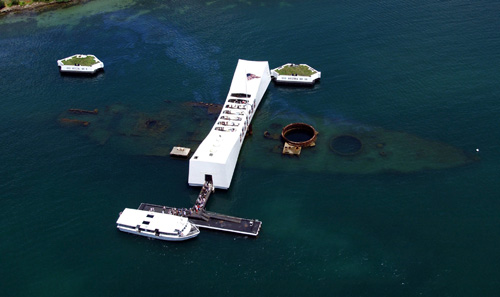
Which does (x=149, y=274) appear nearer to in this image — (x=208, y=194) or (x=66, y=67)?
(x=208, y=194)

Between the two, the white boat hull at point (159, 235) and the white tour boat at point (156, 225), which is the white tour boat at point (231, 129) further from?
the white boat hull at point (159, 235)

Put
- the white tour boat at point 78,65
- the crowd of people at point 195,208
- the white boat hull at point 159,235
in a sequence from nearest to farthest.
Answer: the white boat hull at point 159,235
the crowd of people at point 195,208
the white tour boat at point 78,65

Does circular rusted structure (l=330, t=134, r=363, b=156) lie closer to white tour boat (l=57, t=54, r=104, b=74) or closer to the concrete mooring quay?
the concrete mooring quay

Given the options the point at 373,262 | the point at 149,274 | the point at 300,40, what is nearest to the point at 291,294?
the point at 373,262

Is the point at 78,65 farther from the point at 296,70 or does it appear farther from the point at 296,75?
the point at 296,75

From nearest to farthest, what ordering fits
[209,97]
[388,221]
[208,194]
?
[388,221] → [208,194] → [209,97]

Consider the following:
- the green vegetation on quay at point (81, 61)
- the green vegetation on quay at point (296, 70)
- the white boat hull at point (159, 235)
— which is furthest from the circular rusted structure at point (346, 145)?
the green vegetation on quay at point (81, 61)

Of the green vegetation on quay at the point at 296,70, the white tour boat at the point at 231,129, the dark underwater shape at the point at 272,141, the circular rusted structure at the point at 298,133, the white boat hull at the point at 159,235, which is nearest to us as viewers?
the white boat hull at the point at 159,235
